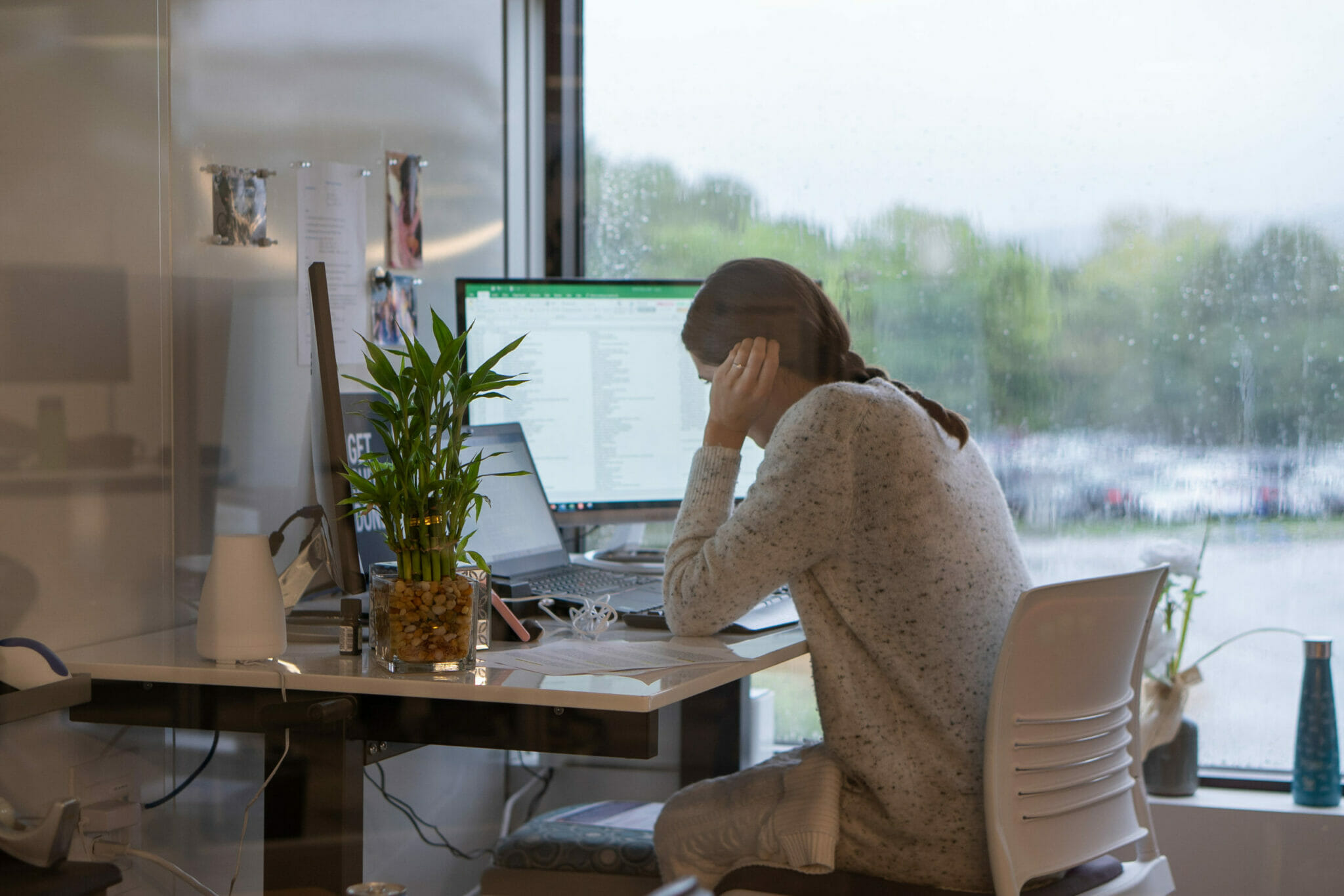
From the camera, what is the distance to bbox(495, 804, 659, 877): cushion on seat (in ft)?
5.17

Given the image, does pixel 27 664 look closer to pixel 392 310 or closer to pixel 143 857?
pixel 143 857

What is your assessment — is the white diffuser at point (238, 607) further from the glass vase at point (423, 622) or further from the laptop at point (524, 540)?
the laptop at point (524, 540)

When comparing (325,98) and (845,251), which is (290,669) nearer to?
(325,98)

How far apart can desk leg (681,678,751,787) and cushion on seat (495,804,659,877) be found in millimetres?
517

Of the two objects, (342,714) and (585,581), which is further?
(585,581)

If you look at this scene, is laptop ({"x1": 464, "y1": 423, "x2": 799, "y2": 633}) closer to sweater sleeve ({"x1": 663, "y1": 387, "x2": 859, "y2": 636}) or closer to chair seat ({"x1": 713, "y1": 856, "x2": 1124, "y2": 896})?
sweater sleeve ({"x1": 663, "y1": 387, "x2": 859, "y2": 636})

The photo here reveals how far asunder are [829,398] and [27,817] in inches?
35.7

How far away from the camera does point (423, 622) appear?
4.15 feet

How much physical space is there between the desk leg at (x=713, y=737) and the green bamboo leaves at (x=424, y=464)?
92 cm

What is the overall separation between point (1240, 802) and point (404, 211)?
1.78 meters

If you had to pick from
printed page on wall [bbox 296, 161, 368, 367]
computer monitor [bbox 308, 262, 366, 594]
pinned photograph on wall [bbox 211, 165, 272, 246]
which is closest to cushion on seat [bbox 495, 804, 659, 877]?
computer monitor [bbox 308, 262, 366, 594]

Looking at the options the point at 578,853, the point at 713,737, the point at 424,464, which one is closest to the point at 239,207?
the point at 424,464

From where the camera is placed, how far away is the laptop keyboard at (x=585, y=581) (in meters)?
1.77

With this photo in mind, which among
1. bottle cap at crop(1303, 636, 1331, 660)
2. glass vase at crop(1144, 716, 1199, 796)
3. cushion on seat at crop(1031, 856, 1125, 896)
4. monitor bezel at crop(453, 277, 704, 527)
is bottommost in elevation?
glass vase at crop(1144, 716, 1199, 796)
